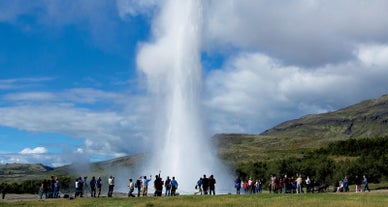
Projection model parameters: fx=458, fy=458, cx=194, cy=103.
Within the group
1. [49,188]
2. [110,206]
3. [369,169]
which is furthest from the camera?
[369,169]

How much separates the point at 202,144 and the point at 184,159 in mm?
3978

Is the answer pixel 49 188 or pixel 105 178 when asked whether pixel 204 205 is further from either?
pixel 105 178

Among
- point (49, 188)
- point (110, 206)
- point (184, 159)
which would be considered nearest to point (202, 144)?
point (184, 159)

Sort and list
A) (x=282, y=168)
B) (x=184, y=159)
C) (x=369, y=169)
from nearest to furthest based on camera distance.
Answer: (x=184, y=159) < (x=369, y=169) < (x=282, y=168)

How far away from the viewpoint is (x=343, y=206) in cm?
2786

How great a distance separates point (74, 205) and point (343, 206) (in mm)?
17385

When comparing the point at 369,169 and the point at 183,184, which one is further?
the point at 369,169

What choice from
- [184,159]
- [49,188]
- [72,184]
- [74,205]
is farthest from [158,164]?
[72,184]

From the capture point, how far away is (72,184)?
7450 cm

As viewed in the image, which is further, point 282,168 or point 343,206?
point 282,168

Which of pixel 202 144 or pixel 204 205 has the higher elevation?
pixel 202 144

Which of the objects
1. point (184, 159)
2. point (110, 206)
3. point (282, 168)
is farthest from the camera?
point (282, 168)

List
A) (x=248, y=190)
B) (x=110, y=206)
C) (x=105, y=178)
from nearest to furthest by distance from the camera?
1. (x=110, y=206)
2. (x=248, y=190)
3. (x=105, y=178)

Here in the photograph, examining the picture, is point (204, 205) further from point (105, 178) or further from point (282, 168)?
point (282, 168)
